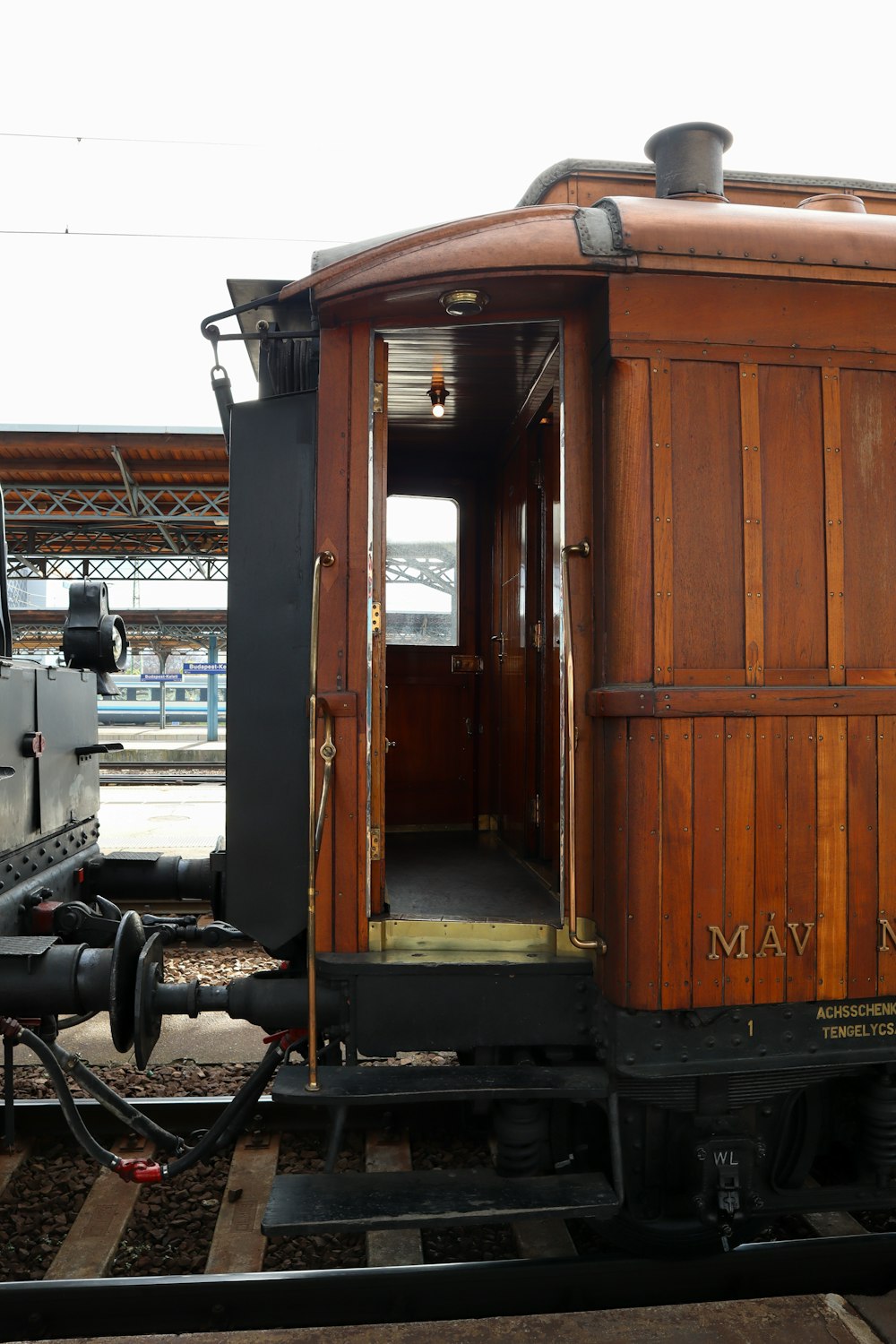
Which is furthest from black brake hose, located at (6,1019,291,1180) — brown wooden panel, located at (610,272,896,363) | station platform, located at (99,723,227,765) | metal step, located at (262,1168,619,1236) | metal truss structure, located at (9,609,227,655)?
metal truss structure, located at (9,609,227,655)

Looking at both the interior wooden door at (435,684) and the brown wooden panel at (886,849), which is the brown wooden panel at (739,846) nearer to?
the brown wooden panel at (886,849)

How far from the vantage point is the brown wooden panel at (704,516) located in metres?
2.62

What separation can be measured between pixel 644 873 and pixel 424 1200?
1169mm

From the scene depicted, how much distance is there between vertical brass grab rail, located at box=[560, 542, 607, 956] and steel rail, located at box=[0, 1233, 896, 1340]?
113 cm

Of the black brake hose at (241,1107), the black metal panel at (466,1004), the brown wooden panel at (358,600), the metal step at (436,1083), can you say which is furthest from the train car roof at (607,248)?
the black brake hose at (241,1107)

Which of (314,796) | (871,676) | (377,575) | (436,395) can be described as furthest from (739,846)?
(436,395)

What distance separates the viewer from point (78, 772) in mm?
4543

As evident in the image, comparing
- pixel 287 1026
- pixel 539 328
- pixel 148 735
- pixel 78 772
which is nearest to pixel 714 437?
pixel 539 328

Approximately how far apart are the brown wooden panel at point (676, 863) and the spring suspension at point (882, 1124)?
2.69ft

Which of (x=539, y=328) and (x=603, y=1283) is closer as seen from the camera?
(x=603, y=1283)

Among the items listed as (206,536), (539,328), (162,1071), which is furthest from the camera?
(206,536)

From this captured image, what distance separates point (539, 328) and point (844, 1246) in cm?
352

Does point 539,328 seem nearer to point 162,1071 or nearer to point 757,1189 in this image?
point 757,1189

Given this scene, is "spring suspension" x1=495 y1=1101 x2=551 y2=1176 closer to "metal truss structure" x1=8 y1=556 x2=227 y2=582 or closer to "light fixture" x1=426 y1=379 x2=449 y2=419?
"light fixture" x1=426 y1=379 x2=449 y2=419
